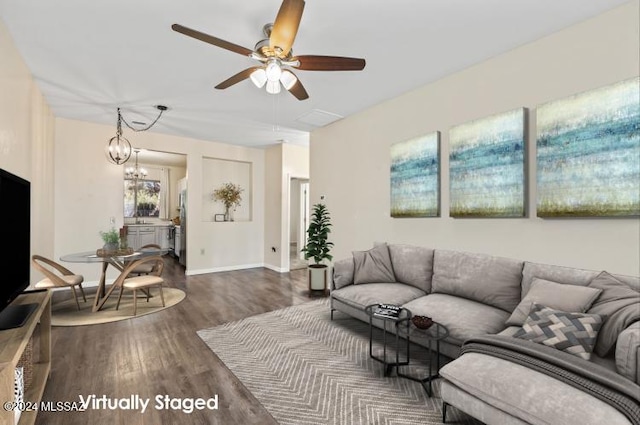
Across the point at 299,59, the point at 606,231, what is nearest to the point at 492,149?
the point at 606,231

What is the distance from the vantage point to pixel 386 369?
231 cm

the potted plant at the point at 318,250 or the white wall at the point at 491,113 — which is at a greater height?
the white wall at the point at 491,113

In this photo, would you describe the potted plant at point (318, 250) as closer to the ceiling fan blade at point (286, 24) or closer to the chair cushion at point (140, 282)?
the chair cushion at point (140, 282)

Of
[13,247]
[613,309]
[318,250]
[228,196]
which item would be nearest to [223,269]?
[228,196]

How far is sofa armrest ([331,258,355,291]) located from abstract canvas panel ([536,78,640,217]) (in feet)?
6.27

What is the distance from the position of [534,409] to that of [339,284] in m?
2.21

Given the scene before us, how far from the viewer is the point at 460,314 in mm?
2365

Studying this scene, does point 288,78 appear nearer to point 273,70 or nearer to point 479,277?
point 273,70

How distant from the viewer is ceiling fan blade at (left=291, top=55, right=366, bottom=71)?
2.14m

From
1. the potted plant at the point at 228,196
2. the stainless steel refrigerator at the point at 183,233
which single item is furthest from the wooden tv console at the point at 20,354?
the potted plant at the point at 228,196

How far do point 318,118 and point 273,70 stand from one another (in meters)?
2.48

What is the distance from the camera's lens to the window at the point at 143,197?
7812 millimetres

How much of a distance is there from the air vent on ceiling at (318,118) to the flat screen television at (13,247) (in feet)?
10.7

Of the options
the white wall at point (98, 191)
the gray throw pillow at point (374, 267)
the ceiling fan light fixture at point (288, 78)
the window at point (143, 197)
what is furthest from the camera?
the window at point (143, 197)
